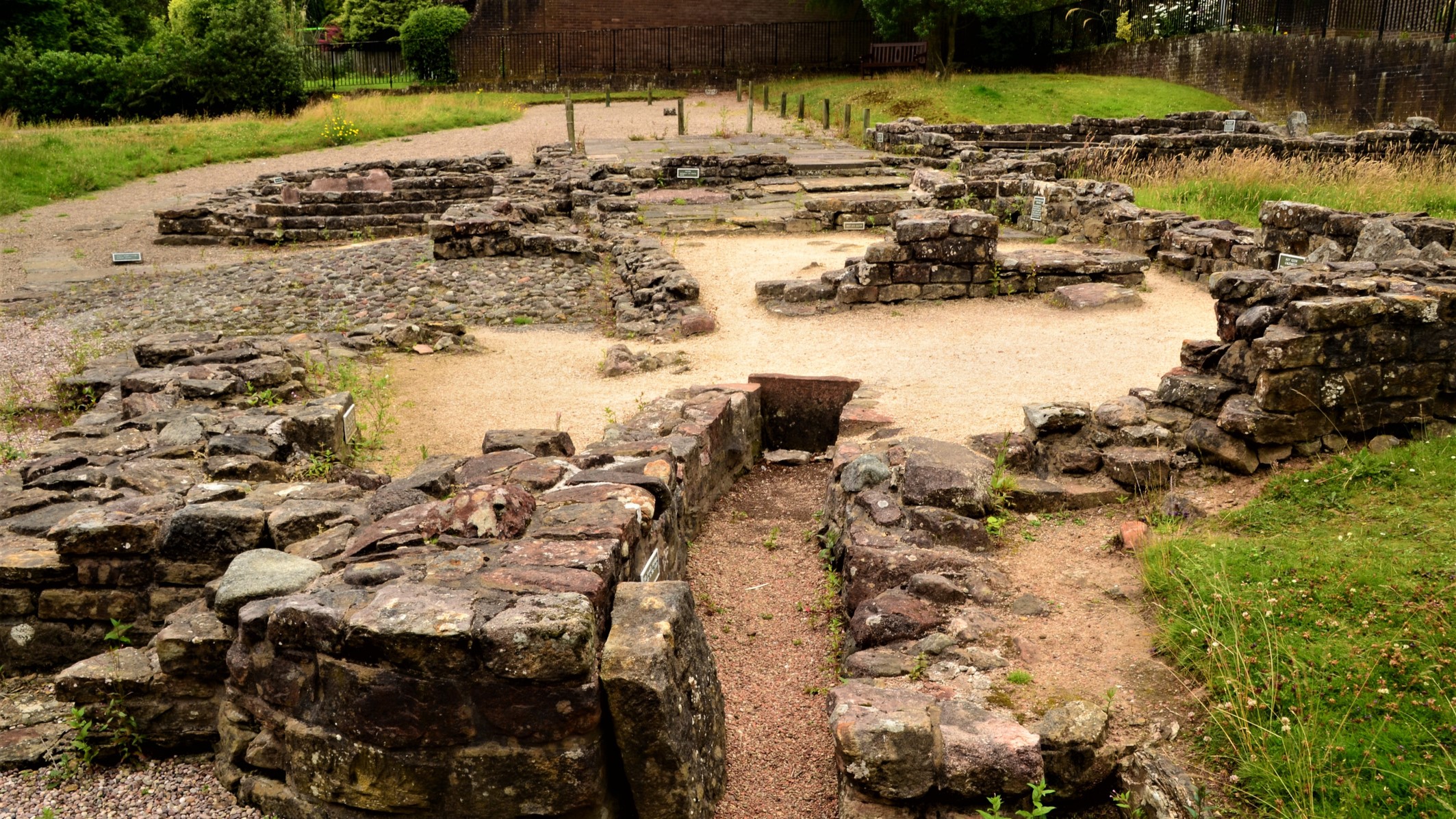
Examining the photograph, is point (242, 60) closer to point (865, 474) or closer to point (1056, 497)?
point (865, 474)

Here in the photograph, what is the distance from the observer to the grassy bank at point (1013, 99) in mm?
27625

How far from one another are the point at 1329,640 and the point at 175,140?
86.1 feet

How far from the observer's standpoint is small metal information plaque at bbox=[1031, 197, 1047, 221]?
576 inches

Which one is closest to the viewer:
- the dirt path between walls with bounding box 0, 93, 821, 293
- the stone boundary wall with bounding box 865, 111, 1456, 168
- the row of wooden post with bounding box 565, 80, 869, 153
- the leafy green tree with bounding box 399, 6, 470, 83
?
the dirt path between walls with bounding box 0, 93, 821, 293

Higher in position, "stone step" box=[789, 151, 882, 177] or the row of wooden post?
the row of wooden post

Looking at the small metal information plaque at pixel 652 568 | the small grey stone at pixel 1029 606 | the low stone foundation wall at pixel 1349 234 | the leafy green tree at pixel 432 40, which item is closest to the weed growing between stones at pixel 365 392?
the small metal information plaque at pixel 652 568

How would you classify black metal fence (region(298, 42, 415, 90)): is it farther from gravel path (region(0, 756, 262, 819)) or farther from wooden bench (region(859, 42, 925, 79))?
gravel path (region(0, 756, 262, 819))

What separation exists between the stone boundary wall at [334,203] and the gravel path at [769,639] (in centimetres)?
1286

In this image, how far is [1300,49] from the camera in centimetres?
2638

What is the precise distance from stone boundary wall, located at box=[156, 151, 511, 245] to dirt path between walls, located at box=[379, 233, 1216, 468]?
7.87 m

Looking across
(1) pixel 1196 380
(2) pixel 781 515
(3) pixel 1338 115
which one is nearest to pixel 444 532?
(2) pixel 781 515

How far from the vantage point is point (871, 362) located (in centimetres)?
923

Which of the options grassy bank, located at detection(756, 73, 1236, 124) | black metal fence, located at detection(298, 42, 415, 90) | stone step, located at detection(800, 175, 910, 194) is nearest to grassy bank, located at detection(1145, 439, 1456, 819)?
stone step, located at detection(800, 175, 910, 194)

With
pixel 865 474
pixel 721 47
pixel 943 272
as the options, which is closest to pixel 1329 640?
pixel 865 474
